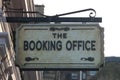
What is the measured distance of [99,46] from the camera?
31.3 ft

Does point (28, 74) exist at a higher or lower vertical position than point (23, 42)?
lower

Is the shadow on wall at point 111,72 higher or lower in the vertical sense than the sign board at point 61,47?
lower

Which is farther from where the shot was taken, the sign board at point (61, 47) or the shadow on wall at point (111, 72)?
the shadow on wall at point (111, 72)

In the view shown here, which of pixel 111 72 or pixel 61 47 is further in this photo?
pixel 111 72

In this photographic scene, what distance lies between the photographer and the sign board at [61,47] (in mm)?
9555

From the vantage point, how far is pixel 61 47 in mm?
9594

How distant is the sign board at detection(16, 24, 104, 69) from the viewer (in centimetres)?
955

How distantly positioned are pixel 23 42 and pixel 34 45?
184 mm

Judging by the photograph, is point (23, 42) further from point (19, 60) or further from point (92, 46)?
point (92, 46)

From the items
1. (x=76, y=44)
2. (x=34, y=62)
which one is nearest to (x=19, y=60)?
(x=34, y=62)

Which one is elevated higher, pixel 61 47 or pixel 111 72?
pixel 61 47

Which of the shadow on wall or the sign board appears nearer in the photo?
the sign board

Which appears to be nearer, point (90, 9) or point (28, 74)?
point (90, 9)

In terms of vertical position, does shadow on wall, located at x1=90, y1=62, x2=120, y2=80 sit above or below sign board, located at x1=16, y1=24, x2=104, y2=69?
below
